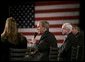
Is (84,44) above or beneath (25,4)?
beneath

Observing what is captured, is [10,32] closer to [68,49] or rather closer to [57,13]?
[68,49]

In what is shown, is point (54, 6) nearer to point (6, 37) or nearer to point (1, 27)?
point (1, 27)

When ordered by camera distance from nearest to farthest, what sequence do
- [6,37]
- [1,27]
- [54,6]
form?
[6,37] → [1,27] → [54,6]

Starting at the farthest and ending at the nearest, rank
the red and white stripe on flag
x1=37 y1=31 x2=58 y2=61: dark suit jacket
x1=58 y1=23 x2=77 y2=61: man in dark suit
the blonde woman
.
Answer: the red and white stripe on flag < x1=58 y1=23 x2=77 y2=61: man in dark suit < x1=37 y1=31 x2=58 y2=61: dark suit jacket < the blonde woman

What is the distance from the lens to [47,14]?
7.80 metres

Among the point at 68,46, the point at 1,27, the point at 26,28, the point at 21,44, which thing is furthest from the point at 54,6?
the point at 21,44

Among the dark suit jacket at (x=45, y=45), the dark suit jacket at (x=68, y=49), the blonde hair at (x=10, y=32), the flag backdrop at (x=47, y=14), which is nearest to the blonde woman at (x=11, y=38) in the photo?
the blonde hair at (x=10, y=32)

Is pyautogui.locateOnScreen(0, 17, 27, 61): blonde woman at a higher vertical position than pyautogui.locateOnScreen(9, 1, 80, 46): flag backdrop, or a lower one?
lower

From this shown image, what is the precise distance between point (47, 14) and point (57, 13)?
0.87 ft

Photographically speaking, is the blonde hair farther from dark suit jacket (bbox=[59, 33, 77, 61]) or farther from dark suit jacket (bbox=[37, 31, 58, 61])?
dark suit jacket (bbox=[59, 33, 77, 61])

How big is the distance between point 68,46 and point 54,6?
304 centimetres

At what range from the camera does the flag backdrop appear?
7.55m

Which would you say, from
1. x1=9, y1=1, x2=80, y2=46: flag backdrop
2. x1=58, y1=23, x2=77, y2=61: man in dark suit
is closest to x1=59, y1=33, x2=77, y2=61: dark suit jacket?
x1=58, y1=23, x2=77, y2=61: man in dark suit

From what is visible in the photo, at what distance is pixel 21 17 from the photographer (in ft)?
26.6
